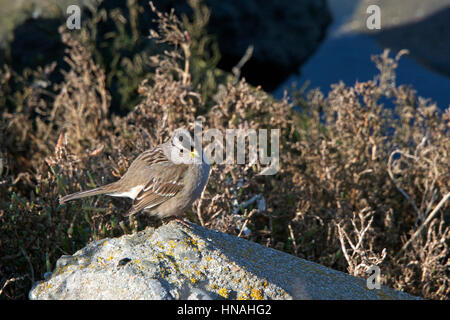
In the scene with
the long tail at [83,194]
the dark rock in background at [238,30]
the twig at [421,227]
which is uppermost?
the dark rock in background at [238,30]

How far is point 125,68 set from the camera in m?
7.24

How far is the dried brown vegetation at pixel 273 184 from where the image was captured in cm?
436

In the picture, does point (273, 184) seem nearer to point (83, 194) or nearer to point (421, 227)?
point (421, 227)

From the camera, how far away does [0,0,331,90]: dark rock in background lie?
728 centimetres

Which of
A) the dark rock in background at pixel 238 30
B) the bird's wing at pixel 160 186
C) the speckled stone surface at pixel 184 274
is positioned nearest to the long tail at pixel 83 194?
the bird's wing at pixel 160 186

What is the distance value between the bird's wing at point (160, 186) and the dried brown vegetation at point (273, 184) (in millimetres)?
298

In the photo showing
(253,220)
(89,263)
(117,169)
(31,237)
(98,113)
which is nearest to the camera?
(89,263)

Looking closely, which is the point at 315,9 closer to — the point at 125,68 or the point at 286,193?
the point at 125,68

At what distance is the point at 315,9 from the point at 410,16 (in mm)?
1779

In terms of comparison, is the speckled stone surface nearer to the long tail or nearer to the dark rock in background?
the long tail

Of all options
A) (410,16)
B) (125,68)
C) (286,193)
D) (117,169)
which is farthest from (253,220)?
(410,16)

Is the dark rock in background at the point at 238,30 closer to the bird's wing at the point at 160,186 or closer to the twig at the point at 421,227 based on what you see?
the bird's wing at the point at 160,186

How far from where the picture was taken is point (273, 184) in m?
5.14

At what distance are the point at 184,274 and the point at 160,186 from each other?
3.52ft
